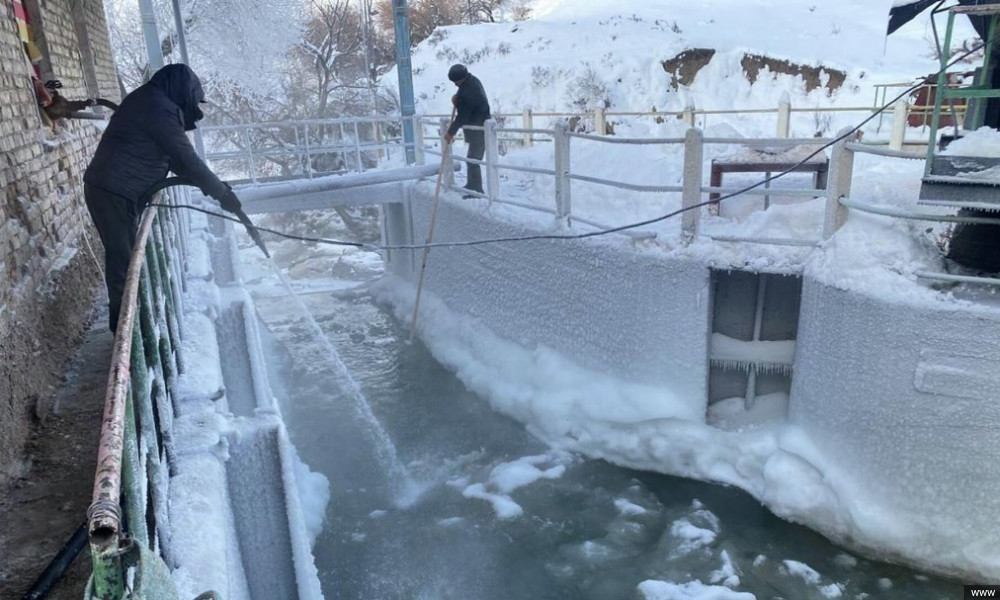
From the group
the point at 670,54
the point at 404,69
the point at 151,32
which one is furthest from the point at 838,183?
the point at 670,54

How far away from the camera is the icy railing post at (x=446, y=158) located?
8791 millimetres

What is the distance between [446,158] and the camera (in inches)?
358

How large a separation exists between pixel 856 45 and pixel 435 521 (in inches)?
900

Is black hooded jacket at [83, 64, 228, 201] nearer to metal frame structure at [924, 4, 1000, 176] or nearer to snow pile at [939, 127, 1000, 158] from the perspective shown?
metal frame structure at [924, 4, 1000, 176]

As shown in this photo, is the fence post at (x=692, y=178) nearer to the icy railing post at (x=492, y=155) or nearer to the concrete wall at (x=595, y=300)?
the concrete wall at (x=595, y=300)

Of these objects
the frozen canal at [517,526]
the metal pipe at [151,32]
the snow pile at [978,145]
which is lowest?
the frozen canal at [517,526]

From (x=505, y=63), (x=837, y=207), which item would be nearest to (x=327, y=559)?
(x=837, y=207)

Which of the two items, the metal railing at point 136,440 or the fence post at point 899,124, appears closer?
the metal railing at point 136,440

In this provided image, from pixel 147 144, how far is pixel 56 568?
8.45ft

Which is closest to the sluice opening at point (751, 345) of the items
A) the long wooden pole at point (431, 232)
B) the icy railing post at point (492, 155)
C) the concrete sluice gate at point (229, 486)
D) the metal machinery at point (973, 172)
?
the metal machinery at point (973, 172)

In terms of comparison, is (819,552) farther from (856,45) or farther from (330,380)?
(856,45)

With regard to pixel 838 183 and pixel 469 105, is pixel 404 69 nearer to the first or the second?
pixel 469 105

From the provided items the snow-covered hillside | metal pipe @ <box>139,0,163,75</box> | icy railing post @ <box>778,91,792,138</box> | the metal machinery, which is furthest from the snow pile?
the snow-covered hillside

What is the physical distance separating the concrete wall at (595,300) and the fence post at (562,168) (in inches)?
13.0
